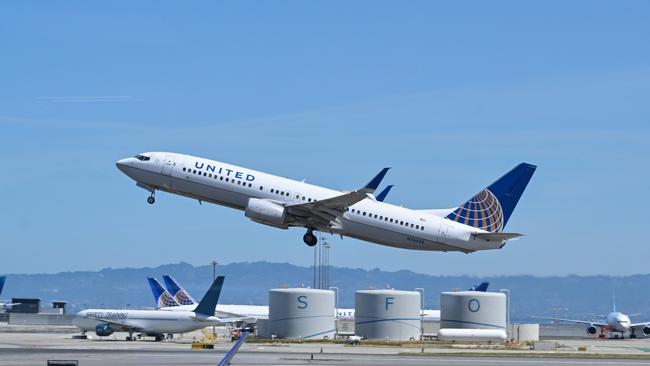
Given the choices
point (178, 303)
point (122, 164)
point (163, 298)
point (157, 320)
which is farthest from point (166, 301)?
point (122, 164)

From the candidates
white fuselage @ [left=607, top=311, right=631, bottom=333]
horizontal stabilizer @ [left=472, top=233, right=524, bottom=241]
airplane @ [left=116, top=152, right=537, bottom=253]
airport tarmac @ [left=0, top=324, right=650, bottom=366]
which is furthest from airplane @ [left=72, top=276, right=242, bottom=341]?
white fuselage @ [left=607, top=311, right=631, bottom=333]

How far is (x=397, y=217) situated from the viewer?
290ft

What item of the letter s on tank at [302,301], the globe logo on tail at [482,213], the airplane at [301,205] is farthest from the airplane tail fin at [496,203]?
the letter s on tank at [302,301]

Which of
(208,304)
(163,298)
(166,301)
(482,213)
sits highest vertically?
(482,213)

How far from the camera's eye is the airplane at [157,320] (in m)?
111

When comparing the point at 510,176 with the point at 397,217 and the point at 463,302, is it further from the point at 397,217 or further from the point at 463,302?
the point at 463,302

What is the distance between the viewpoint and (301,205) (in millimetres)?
86688

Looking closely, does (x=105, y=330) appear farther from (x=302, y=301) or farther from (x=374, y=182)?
(x=374, y=182)

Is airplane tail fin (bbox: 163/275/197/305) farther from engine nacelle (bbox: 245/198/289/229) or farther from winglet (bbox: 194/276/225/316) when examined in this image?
engine nacelle (bbox: 245/198/289/229)

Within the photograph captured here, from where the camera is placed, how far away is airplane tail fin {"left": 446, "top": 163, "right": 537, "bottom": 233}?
9369 centimetres

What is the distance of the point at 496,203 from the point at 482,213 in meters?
2.71

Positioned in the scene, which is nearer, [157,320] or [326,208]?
[326,208]

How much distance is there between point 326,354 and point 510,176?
2894 centimetres

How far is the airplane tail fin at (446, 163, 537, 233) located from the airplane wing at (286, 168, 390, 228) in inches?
398
